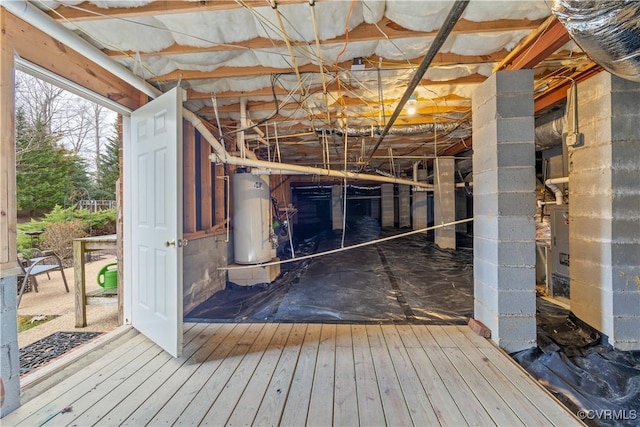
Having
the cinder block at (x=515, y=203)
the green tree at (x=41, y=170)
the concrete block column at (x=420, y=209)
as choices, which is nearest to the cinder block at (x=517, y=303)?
the cinder block at (x=515, y=203)

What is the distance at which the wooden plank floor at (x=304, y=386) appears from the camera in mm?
1292

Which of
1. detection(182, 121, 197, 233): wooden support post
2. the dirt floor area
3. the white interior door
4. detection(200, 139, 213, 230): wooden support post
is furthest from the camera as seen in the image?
detection(200, 139, 213, 230): wooden support post

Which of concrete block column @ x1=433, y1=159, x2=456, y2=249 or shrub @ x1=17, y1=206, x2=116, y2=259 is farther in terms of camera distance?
shrub @ x1=17, y1=206, x2=116, y2=259

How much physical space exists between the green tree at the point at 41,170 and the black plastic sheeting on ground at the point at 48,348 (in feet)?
20.7

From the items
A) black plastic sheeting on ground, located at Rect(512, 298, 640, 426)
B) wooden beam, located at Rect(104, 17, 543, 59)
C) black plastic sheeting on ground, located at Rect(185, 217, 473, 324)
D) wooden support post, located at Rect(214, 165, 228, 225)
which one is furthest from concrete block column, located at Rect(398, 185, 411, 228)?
wooden beam, located at Rect(104, 17, 543, 59)

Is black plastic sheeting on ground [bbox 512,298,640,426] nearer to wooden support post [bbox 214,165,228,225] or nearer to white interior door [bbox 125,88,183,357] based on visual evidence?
white interior door [bbox 125,88,183,357]

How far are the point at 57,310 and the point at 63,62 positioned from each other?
3.70m

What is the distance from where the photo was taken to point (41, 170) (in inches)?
292

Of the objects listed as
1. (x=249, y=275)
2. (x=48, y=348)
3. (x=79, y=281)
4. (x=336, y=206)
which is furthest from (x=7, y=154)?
(x=336, y=206)

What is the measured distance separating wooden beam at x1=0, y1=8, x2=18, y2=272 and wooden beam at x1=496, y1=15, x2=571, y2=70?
3.04 m

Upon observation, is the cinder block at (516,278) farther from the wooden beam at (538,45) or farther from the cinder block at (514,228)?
the wooden beam at (538,45)

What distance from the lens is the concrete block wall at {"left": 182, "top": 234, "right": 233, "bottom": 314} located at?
286 centimetres

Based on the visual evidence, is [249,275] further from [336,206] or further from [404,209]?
[404,209]

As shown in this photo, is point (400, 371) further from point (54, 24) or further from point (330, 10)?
point (54, 24)
